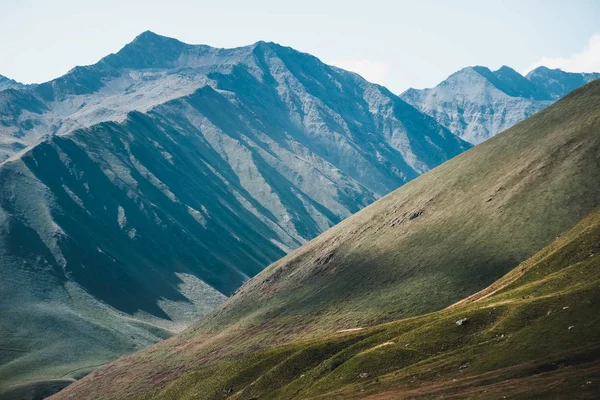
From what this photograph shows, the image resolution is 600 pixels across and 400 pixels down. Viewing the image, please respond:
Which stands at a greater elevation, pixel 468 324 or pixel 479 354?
pixel 468 324

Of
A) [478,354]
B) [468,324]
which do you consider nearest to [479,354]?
[478,354]

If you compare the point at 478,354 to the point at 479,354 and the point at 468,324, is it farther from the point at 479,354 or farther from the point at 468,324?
the point at 468,324

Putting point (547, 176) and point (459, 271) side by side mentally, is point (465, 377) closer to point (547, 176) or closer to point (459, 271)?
point (459, 271)

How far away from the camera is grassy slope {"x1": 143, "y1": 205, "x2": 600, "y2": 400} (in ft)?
225

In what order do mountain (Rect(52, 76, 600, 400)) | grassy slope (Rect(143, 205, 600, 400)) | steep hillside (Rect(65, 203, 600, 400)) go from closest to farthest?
steep hillside (Rect(65, 203, 600, 400))
grassy slope (Rect(143, 205, 600, 400))
mountain (Rect(52, 76, 600, 400))

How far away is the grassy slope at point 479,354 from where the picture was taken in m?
68.7

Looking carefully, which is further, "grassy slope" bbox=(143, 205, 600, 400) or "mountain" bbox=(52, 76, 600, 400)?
"mountain" bbox=(52, 76, 600, 400)

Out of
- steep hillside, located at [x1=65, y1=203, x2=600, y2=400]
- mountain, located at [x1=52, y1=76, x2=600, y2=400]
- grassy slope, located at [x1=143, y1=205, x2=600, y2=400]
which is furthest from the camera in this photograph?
mountain, located at [x1=52, y1=76, x2=600, y2=400]

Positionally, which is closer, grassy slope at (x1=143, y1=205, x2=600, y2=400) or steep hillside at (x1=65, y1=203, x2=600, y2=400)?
steep hillside at (x1=65, y1=203, x2=600, y2=400)

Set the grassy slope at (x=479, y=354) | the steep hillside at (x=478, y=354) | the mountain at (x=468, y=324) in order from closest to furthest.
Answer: the steep hillside at (x=478, y=354) → the grassy slope at (x=479, y=354) → the mountain at (x=468, y=324)

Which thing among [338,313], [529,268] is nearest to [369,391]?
[529,268]

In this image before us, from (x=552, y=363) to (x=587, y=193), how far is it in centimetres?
12151

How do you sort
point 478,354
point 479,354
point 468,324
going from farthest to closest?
point 468,324 → point 478,354 → point 479,354

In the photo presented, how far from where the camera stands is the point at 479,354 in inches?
3120
